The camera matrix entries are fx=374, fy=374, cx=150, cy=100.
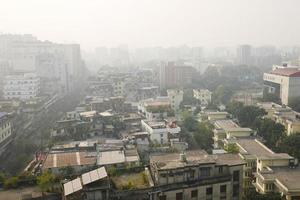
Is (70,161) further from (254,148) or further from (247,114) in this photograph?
(247,114)

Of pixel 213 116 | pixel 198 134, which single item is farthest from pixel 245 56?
pixel 198 134

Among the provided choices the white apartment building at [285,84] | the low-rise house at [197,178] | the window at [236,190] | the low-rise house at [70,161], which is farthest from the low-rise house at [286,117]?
the low-rise house at [197,178]

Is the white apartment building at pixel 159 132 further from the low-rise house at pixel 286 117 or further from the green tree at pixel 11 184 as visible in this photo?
the green tree at pixel 11 184

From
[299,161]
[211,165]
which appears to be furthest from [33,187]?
[299,161]

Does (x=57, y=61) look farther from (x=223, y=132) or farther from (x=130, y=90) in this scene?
(x=223, y=132)

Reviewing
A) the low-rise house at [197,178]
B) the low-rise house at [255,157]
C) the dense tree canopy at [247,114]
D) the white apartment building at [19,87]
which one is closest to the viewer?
the low-rise house at [197,178]

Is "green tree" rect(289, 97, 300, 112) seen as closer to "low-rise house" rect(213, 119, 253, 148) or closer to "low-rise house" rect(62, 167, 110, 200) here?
"low-rise house" rect(213, 119, 253, 148)
